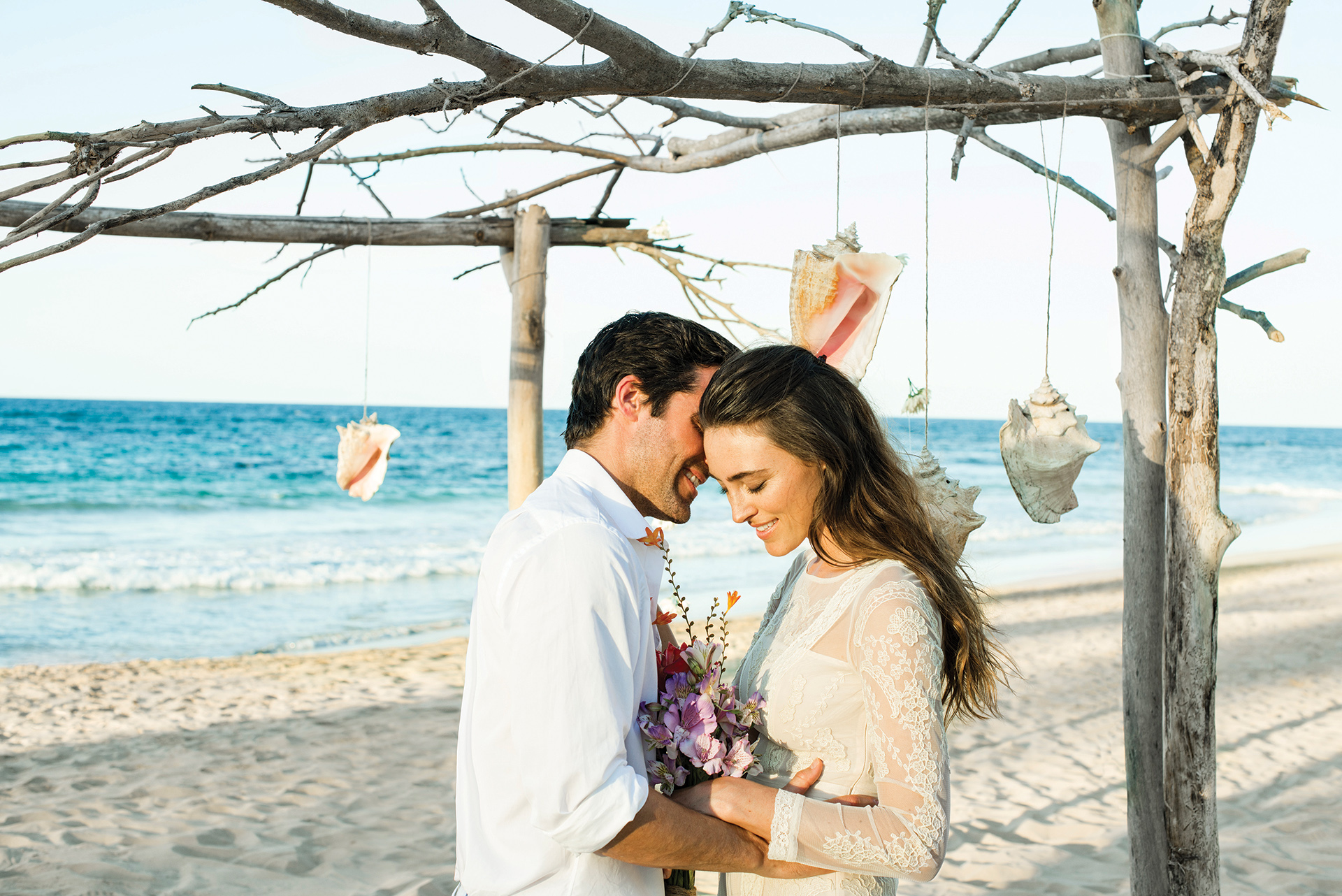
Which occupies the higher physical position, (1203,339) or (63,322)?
(63,322)

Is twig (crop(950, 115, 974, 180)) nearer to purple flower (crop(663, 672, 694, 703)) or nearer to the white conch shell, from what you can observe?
the white conch shell

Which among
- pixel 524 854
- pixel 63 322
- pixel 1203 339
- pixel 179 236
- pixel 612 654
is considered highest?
pixel 63 322

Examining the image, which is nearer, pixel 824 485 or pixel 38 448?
pixel 824 485

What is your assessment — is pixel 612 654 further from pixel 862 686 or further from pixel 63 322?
pixel 63 322

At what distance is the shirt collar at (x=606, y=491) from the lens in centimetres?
170

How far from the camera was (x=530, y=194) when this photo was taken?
345 centimetres

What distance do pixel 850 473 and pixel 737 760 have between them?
58 centimetres

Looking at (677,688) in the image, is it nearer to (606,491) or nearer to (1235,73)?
(606,491)

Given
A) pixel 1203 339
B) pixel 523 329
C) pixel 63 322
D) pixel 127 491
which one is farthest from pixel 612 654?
pixel 63 322

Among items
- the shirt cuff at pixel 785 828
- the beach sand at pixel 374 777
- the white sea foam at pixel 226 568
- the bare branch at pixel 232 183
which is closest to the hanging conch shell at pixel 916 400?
the shirt cuff at pixel 785 828

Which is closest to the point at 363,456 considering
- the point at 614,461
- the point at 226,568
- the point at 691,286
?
the point at 691,286

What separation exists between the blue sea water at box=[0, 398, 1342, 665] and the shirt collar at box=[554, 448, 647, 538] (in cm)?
65

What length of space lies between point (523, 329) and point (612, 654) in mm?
2338

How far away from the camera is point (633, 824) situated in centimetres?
146
